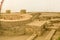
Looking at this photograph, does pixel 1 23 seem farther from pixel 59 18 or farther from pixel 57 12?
pixel 57 12

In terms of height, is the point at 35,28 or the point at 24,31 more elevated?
the point at 35,28

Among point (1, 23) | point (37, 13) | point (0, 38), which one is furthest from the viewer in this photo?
point (37, 13)

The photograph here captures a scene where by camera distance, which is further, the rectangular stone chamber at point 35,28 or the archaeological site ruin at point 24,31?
the rectangular stone chamber at point 35,28

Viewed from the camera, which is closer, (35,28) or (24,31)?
(35,28)

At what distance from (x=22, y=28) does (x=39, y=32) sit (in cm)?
90

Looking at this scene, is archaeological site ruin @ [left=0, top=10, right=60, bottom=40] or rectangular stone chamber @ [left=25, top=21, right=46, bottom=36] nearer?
archaeological site ruin @ [left=0, top=10, right=60, bottom=40]

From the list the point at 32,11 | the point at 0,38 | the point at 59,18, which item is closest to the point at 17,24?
the point at 0,38

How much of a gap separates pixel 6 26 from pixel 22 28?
81cm

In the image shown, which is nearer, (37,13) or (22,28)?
(22,28)

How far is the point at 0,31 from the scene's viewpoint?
414 inches

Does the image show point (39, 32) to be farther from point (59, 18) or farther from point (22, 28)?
point (59, 18)

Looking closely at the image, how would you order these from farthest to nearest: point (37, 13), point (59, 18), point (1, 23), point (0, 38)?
1. point (37, 13)
2. point (59, 18)
3. point (1, 23)
4. point (0, 38)

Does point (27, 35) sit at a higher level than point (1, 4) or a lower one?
lower

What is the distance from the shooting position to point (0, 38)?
998 cm
